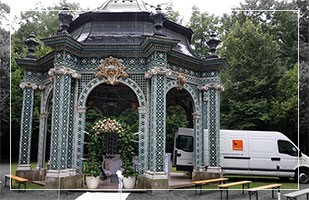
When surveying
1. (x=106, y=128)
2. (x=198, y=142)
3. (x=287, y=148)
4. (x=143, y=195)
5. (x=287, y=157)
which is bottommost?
(x=143, y=195)

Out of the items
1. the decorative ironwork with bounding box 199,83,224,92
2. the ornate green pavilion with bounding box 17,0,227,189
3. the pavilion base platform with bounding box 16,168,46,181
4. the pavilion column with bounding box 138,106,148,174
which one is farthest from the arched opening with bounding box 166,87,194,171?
the pavilion base platform with bounding box 16,168,46,181

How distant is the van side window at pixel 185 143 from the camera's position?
1138 centimetres

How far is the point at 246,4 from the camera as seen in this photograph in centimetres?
1097

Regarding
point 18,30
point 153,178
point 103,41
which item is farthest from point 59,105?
point 18,30

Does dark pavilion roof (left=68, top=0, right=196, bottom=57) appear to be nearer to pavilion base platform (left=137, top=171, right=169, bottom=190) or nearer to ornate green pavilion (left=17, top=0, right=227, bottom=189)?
ornate green pavilion (left=17, top=0, right=227, bottom=189)

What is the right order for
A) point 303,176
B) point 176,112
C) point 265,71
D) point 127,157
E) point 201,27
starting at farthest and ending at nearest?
1. point 176,112
2. point 201,27
3. point 303,176
4. point 265,71
5. point 127,157

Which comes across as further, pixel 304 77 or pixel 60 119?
pixel 304 77

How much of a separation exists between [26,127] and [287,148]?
8.72m

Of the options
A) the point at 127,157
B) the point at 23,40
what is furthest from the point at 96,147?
the point at 23,40

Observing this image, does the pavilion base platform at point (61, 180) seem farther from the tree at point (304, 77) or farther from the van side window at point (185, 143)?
the tree at point (304, 77)

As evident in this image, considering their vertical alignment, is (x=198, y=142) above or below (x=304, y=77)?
below

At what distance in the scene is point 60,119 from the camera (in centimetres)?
800

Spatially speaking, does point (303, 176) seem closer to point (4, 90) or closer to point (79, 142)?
point (79, 142)

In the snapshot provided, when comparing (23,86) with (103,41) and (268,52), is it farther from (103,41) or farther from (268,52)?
(268,52)
